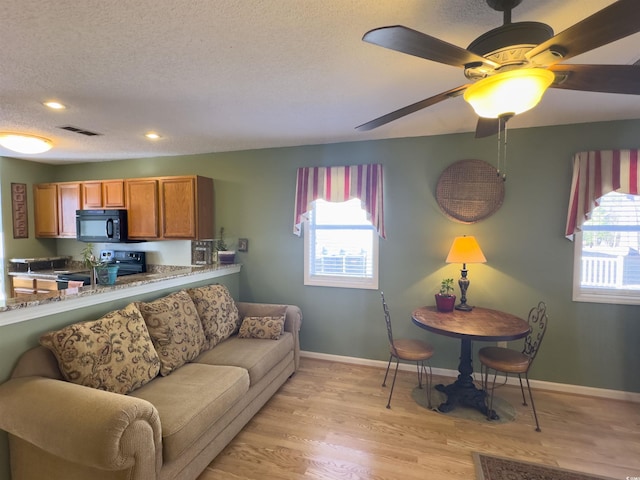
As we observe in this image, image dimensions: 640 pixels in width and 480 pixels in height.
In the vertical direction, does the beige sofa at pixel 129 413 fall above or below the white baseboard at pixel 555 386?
above

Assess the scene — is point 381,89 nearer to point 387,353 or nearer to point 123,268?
point 387,353

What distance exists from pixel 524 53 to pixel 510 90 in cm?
14

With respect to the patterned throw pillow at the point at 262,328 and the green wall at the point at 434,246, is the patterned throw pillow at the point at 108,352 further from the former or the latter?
the green wall at the point at 434,246

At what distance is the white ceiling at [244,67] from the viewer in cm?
144

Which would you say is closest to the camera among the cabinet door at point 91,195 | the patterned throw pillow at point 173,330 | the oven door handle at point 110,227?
the patterned throw pillow at point 173,330

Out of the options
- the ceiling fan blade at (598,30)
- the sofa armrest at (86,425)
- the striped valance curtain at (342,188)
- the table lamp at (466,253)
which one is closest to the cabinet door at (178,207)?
the striped valance curtain at (342,188)

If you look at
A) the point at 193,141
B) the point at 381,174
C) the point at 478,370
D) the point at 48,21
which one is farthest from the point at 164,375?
the point at 478,370

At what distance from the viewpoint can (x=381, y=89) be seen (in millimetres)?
2227

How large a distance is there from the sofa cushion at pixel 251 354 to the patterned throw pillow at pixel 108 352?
510 millimetres

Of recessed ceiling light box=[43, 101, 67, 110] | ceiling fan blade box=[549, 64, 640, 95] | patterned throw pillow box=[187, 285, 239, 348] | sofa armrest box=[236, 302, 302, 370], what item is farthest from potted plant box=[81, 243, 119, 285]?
ceiling fan blade box=[549, 64, 640, 95]

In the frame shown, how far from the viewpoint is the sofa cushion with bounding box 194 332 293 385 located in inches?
100

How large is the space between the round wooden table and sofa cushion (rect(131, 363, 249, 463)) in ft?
5.16

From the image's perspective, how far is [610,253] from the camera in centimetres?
297

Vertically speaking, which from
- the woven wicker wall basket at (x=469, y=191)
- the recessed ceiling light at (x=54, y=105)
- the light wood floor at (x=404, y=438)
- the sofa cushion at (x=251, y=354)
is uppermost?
the recessed ceiling light at (x=54, y=105)
